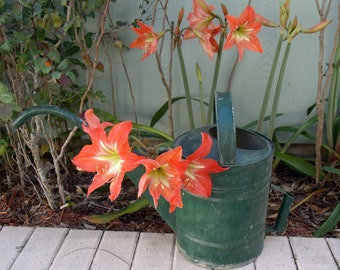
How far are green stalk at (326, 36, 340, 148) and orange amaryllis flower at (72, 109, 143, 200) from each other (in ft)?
4.16

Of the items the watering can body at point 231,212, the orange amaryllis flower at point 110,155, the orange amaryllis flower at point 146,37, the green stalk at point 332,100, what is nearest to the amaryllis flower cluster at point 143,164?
the orange amaryllis flower at point 110,155

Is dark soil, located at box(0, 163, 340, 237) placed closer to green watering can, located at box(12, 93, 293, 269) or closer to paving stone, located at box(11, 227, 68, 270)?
paving stone, located at box(11, 227, 68, 270)

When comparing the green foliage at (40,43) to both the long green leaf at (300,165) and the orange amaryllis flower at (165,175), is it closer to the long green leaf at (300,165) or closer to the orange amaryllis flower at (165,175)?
the orange amaryllis flower at (165,175)

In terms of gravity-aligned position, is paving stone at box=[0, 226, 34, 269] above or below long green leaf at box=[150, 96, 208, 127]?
below

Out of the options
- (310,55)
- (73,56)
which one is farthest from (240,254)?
(73,56)

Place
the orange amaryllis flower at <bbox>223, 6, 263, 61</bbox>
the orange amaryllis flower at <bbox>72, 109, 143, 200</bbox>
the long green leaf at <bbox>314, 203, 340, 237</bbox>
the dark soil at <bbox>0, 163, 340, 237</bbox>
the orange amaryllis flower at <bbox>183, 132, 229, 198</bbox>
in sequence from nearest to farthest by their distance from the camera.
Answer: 1. the orange amaryllis flower at <bbox>72, 109, 143, 200</bbox>
2. the orange amaryllis flower at <bbox>183, 132, 229, 198</bbox>
3. the orange amaryllis flower at <bbox>223, 6, 263, 61</bbox>
4. the long green leaf at <bbox>314, 203, 340, 237</bbox>
5. the dark soil at <bbox>0, 163, 340, 237</bbox>

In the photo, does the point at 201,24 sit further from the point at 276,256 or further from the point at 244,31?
the point at 276,256

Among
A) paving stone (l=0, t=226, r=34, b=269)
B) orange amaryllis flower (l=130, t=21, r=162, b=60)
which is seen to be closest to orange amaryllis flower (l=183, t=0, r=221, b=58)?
orange amaryllis flower (l=130, t=21, r=162, b=60)

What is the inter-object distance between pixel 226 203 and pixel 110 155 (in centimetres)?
52

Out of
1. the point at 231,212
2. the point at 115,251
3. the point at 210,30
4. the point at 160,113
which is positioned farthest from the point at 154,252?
the point at 210,30

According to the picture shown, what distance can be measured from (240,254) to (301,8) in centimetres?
125

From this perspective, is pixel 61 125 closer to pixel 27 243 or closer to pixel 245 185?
pixel 27 243

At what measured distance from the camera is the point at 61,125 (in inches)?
104

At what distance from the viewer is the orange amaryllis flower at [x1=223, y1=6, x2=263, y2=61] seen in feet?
6.01
